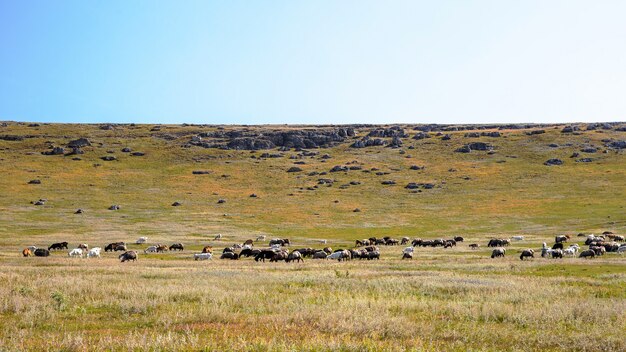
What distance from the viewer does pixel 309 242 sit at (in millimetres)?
67438

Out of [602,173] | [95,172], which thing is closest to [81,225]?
[95,172]

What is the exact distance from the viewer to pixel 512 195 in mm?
112500

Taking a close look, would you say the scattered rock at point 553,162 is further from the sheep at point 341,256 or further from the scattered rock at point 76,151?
the scattered rock at point 76,151

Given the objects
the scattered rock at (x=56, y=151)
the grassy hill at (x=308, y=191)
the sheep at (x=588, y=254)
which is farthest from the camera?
the scattered rock at (x=56, y=151)

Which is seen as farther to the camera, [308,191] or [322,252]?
[308,191]

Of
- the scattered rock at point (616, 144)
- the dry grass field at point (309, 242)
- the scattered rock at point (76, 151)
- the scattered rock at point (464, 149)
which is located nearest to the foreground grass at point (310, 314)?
the dry grass field at point (309, 242)

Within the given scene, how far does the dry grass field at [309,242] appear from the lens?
13492 millimetres

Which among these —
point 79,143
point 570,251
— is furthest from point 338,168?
point 570,251

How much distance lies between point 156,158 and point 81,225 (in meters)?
77.7

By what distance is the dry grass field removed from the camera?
531 inches

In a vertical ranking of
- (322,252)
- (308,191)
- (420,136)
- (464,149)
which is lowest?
(308,191)

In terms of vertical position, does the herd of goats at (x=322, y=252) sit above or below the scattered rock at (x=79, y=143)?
below

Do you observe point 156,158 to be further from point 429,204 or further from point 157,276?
point 157,276

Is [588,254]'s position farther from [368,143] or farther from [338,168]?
[368,143]
